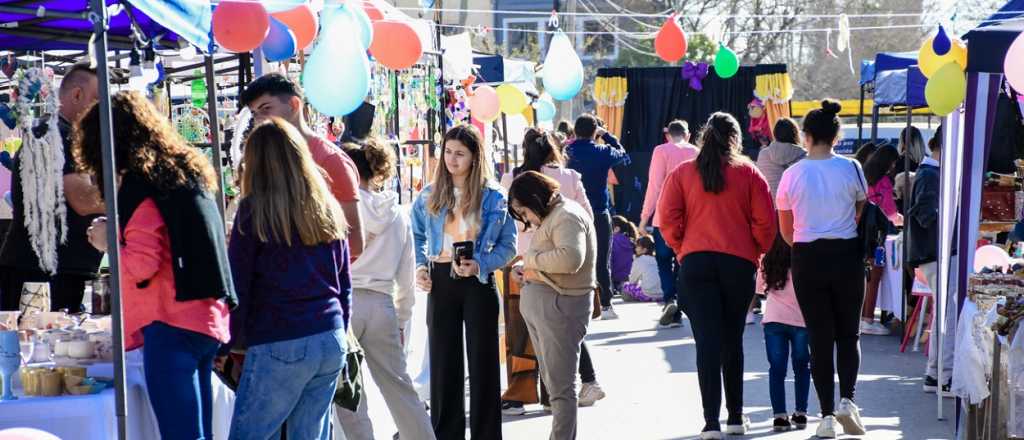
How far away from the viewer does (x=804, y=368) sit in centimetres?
765

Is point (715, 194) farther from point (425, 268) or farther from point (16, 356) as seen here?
point (16, 356)

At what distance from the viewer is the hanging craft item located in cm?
2073

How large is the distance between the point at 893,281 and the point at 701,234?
204 inches

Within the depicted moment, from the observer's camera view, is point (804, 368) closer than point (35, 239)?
No

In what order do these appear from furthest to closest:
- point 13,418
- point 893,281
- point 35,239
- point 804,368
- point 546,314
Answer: point 893,281 → point 804,368 → point 546,314 → point 35,239 → point 13,418

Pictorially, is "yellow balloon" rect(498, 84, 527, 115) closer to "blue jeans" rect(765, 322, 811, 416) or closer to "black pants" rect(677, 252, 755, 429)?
"blue jeans" rect(765, 322, 811, 416)

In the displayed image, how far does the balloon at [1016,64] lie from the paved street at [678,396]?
6.85ft

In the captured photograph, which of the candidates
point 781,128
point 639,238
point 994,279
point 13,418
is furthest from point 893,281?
point 13,418

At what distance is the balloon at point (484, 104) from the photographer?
41.9ft

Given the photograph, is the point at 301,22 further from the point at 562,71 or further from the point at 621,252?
the point at 621,252

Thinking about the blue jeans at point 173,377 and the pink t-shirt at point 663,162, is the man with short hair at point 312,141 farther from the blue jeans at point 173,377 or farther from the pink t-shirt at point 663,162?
the pink t-shirt at point 663,162

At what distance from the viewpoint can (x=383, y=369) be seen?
238 inches

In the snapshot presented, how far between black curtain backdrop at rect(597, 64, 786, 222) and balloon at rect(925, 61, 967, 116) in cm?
1260

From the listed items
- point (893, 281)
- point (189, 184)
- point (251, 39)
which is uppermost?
point (251, 39)
